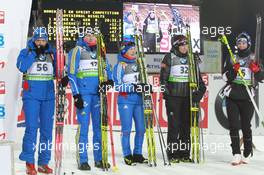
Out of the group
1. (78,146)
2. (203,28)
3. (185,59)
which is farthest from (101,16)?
(78,146)

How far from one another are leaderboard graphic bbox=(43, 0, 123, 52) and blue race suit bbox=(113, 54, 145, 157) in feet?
16.3

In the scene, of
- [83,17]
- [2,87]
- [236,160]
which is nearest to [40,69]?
[2,87]

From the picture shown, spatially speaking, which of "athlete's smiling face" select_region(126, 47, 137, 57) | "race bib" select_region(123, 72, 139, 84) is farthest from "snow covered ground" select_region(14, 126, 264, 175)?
"athlete's smiling face" select_region(126, 47, 137, 57)

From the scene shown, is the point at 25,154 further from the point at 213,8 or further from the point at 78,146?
the point at 213,8

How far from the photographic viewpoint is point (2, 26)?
6.43 m

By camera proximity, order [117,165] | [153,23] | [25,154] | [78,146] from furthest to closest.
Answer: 1. [153,23]
2. [117,165]
3. [78,146]
4. [25,154]

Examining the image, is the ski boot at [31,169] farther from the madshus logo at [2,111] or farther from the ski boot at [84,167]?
the madshus logo at [2,111]

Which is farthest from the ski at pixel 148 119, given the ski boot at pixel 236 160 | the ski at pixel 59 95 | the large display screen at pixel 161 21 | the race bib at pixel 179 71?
the large display screen at pixel 161 21

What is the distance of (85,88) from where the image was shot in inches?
246

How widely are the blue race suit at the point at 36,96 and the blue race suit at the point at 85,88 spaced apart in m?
0.34

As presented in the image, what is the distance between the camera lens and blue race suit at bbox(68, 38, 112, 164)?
6.21 m

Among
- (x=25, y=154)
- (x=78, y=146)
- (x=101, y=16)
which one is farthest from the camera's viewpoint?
(x=101, y=16)

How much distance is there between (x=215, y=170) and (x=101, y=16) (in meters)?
6.61

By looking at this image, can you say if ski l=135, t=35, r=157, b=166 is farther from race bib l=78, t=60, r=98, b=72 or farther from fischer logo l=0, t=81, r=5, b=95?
fischer logo l=0, t=81, r=5, b=95
